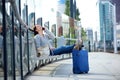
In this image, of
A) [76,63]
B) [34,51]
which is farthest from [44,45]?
[76,63]

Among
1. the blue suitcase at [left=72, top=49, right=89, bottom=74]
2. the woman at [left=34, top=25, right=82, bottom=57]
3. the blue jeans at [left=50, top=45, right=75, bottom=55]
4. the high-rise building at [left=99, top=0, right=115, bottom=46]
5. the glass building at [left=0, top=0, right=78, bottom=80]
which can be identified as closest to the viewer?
the glass building at [left=0, top=0, right=78, bottom=80]

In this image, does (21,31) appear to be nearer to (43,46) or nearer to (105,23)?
(43,46)

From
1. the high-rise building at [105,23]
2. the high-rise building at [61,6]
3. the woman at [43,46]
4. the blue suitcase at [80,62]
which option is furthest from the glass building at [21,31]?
the high-rise building at [105,23]

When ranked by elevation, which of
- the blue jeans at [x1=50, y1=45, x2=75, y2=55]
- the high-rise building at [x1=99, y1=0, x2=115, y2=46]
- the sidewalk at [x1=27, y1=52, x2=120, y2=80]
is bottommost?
the sidewalk at [x1=27, y1=52, x2=120, y2=80]

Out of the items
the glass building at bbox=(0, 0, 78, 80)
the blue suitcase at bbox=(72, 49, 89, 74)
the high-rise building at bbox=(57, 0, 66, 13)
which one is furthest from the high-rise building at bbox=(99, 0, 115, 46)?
the blue suitcase at bbox=(72, 49, 89, 74)

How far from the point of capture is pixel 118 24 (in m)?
37.2

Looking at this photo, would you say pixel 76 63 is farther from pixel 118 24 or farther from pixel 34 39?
pixel 118 24

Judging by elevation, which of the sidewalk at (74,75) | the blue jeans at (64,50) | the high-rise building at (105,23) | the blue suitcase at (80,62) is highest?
the high-rise building at (105,23)

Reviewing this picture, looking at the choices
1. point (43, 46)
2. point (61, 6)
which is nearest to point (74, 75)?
point (43, 46)

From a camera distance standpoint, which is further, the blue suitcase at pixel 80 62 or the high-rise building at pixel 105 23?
the high-rise building at pixel 105 23

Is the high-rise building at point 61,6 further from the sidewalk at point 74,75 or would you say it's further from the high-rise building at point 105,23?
the high-rise building at point 105,23

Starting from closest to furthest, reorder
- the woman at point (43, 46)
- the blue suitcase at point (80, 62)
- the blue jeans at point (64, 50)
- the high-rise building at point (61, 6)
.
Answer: the blue suitcase at point (80, 62) → the woman at point (43, 46) → the blue jeans at point (64, 50) → the high-rise building at point (61, 6)

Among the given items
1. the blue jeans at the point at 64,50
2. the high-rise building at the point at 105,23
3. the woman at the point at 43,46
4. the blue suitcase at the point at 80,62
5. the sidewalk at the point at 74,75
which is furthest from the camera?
the high-rise building at the point at 105,23

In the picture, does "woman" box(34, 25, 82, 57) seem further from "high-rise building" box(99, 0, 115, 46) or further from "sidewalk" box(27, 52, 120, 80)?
"high-rise building" box(99, 0, 115, 46)
